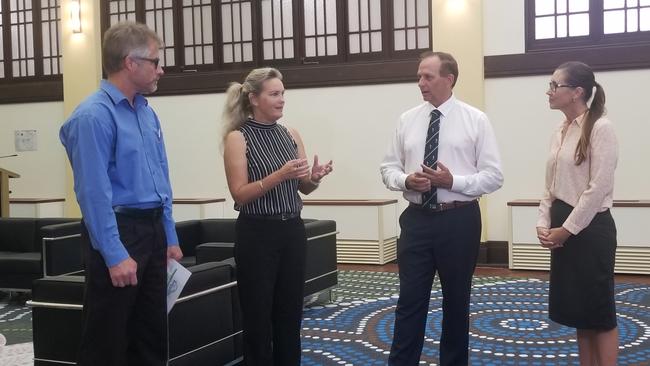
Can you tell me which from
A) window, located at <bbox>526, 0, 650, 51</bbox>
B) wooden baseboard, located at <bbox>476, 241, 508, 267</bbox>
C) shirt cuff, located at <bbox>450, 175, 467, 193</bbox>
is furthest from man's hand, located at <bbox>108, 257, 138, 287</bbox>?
window, located at <bbox>526, 0, 650, 51</bbox>

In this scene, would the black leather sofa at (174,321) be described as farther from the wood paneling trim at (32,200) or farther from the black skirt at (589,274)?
the wood paneling trim at (32,200)

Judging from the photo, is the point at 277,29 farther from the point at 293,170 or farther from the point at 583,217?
the point at 583,217

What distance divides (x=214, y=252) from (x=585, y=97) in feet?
9.43

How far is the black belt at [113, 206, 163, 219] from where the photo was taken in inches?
97.0

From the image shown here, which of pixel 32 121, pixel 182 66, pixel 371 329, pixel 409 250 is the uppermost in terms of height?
pixel 182 66

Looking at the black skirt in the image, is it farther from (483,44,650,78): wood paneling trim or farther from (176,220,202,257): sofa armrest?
(483,44,650,78): wood paneling trim

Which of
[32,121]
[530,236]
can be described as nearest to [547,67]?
[530,236]

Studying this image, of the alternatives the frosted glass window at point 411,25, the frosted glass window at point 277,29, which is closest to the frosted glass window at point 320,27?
the frosted glass window at point 277,29

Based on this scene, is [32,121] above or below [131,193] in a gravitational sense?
above

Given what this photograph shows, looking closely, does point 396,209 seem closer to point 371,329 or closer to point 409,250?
point 371,329

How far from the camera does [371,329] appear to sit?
489cm

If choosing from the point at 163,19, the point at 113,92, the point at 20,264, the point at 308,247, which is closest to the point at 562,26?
the point at 308,247

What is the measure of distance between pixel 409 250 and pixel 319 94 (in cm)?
529

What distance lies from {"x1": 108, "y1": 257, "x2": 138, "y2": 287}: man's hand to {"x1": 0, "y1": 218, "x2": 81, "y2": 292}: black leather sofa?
12.0ft
